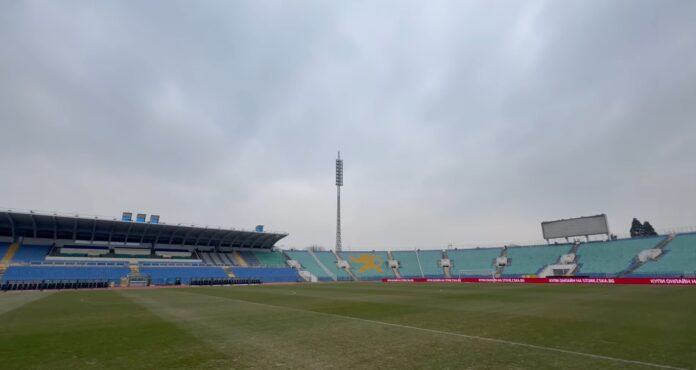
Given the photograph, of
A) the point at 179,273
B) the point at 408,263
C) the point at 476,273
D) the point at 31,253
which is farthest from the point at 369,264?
the point at 31,253

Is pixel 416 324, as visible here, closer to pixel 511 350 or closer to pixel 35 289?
pixel 511 350

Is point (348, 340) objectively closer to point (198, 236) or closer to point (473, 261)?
point (198, 236)

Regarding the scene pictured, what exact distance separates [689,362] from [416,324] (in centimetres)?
733

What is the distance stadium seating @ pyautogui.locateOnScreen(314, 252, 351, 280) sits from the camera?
7564 centimetres

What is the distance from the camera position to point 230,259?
7262 cm

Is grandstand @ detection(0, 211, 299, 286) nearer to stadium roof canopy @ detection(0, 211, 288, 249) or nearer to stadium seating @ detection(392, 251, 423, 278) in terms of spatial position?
stadium roof canopy @ detection(0, 211, 288, 249)

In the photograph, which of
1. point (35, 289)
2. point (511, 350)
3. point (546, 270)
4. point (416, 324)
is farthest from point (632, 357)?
point (546, 270)

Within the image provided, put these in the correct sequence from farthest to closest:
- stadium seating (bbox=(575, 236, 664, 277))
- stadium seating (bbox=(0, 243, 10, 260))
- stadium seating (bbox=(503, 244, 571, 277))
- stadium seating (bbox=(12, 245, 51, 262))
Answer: stadium seating (bbox=(503, 244, 571, 277))
stadium seating (bbox=(575, 236, 664, 277))
stadium seating (bbox=(12, 245, 51, 262))
stadium seating (bbox=(0, 243, 10, 260))

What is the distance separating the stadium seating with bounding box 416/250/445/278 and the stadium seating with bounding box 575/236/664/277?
27064 millimetres

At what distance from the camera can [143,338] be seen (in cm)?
998

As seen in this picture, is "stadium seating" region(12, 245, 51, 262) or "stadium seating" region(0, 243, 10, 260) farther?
"stadium seating" region(12, 245, 51, 262)

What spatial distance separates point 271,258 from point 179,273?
2343cm

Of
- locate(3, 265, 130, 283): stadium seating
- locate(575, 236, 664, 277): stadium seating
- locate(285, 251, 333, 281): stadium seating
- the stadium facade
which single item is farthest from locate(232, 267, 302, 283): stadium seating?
locate(575, 236, 664, 277): stadium seating

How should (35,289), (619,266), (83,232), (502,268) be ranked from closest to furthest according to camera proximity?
(35,289), (619,266), (83,232), (502,268)
